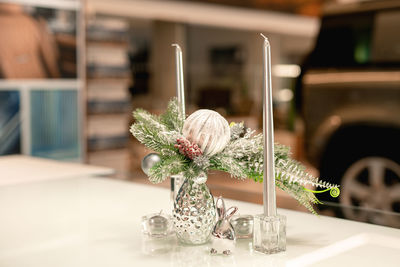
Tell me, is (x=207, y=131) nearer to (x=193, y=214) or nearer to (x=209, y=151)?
(x=209, y=151)

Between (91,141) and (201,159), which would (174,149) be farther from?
(91,141)

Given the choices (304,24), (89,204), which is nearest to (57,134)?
(89,204)

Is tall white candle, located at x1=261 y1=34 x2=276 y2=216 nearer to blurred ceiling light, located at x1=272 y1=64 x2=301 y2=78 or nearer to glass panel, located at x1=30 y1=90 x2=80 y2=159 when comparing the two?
glass panel, located at x1=30 y1=90 x2=80 y2=159

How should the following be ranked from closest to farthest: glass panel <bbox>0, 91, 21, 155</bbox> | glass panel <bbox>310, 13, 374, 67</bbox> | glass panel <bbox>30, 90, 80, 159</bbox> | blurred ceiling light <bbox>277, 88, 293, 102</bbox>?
glass panel <bbox>310, 13, 374, 67</bbox>
glass panel <bbox>0, 91, 21, 155</bbox>
glass panel <bbox>30, 90, 80, 159</bbox>
blurred ceiling light <bbox>277, 88, 293, 102</bbox>

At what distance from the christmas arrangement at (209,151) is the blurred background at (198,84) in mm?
81

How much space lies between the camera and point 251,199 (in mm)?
1303

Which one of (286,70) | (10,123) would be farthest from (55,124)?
(286,70)

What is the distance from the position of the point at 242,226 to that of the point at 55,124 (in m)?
3.74

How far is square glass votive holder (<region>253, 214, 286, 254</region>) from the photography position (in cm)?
83

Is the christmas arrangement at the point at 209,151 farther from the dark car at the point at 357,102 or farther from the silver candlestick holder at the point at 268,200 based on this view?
the dark car at the point at 357,102

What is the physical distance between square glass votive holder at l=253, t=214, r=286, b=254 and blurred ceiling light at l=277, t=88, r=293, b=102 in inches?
290

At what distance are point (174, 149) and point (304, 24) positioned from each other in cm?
810

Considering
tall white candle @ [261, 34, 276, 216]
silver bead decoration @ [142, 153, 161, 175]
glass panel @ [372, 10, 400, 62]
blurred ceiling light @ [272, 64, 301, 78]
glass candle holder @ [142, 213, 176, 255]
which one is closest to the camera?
tall white candle @ [261, 34, 276, 216]

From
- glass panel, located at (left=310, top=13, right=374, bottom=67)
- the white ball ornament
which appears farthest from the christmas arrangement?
glass panel, located at (left=310, top=13, right=374, bottom=67)
